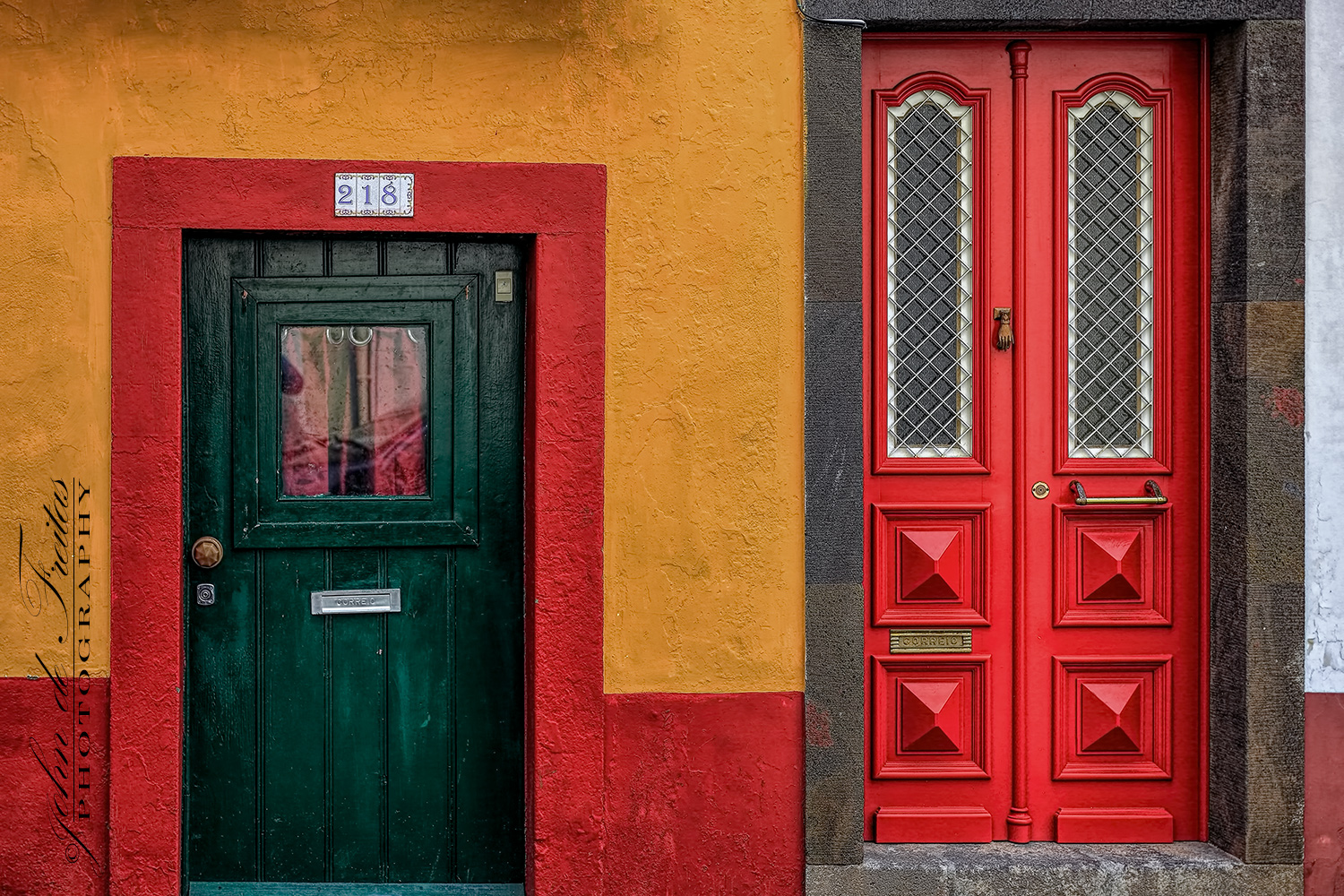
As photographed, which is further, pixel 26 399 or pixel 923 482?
pixel 923 482

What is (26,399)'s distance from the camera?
4051 millimetres

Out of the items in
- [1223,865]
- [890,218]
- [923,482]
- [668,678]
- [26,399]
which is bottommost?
[1223,865]

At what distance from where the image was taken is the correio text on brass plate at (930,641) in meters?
4.41

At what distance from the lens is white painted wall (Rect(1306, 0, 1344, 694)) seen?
428 centimetres

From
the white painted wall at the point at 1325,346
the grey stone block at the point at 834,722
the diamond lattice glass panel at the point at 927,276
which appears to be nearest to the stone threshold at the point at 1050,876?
the grey stone block at the point at 834,722

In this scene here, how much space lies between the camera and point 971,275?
4.43 metres

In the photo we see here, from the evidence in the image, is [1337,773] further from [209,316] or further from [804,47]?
[209,316]

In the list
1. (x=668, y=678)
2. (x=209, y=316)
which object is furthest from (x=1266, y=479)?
(x=209, y=316)

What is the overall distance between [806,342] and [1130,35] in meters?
1.73

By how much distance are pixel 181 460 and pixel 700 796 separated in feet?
7.23

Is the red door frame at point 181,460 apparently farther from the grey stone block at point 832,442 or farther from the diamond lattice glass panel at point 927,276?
the diamond lattice glass panel at point 927,276

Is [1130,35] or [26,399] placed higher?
[1130,35]

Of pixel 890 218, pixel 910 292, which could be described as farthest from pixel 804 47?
pixel 910 292

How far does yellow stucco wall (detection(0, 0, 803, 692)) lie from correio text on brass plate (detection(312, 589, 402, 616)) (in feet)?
2.44
